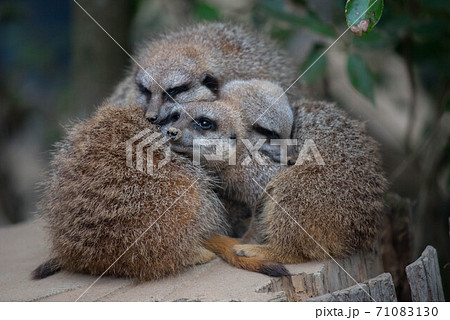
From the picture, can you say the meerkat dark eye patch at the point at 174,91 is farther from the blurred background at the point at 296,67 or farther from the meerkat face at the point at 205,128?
the blurred background at the point at 296,67

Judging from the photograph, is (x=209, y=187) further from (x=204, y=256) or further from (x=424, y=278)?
(x=424, y=278)

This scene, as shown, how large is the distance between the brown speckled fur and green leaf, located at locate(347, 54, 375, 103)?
5.25 ft

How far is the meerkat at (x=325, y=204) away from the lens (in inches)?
124

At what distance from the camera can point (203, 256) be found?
3.24 m

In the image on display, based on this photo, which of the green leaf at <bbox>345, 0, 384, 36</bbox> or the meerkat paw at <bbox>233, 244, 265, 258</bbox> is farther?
the meerkat paw at <bbox>233, 244, 265, 258</bbox>

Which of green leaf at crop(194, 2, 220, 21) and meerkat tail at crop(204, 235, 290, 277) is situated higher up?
green leaf at crop(194, 2, 220, 21)

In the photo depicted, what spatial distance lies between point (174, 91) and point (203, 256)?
132cm

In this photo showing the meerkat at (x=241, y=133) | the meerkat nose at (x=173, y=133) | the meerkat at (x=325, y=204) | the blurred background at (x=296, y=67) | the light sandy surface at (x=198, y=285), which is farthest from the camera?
the blurred background at (x=296, y=67)

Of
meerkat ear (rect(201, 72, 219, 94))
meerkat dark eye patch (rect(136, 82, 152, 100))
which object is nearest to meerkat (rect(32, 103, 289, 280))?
meerkat dark eye patch (rect(136, 82, 152, 100))

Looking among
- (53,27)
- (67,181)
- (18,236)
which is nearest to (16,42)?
(53,27)

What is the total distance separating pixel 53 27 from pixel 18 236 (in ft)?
12.9

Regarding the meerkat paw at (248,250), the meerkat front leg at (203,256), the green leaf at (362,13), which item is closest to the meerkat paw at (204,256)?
the meerkat front leg at (203,256)

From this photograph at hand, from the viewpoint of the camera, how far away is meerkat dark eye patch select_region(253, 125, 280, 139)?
12.0ft

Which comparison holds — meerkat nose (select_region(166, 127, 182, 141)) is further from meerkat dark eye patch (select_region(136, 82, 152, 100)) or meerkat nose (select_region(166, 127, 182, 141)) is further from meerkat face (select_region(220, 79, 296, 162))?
meerkat dark eye patch (select_region(136, 82, 152, 100))
